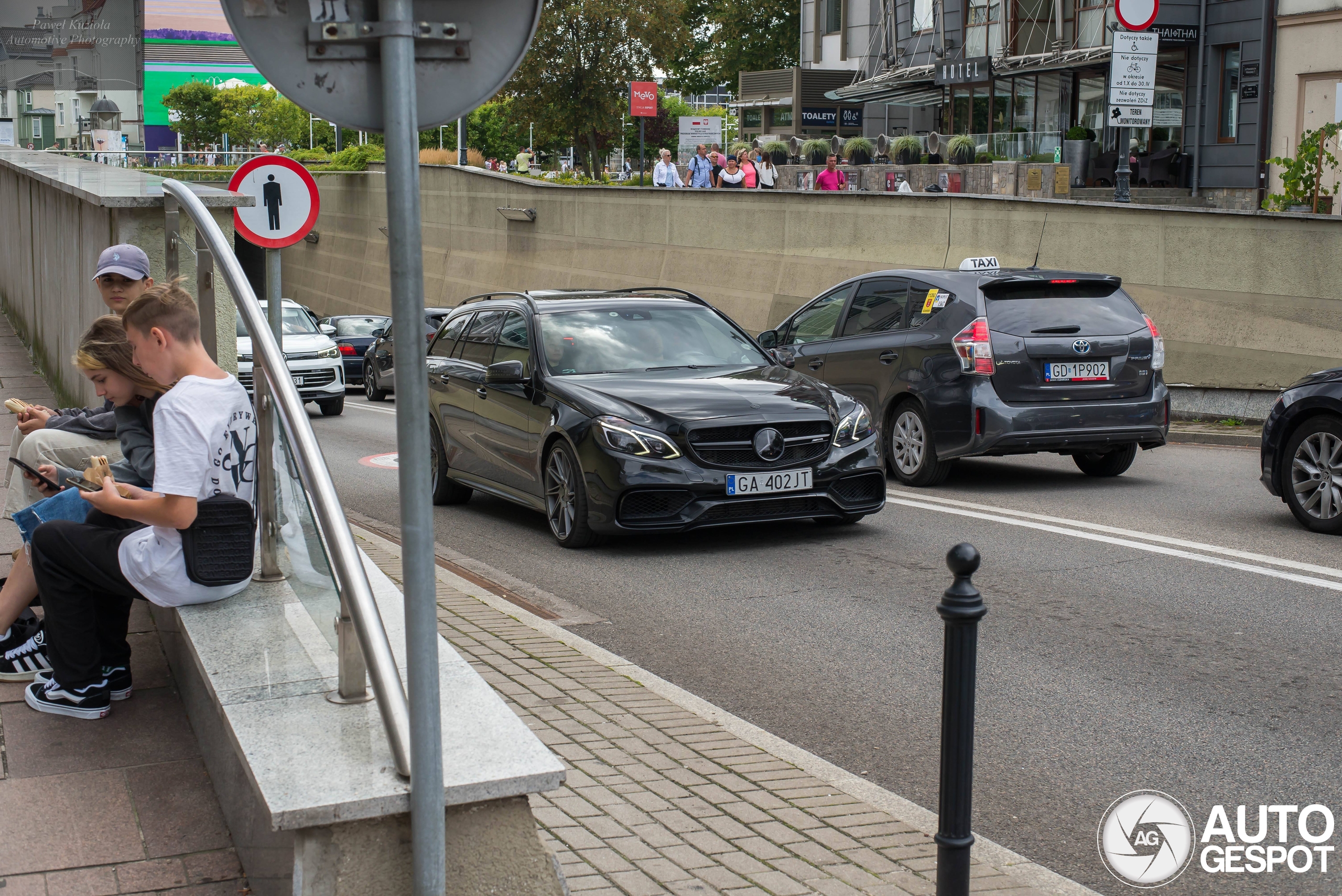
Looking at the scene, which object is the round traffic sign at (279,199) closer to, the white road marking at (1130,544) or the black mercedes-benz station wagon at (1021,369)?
the black mercedes-benz station wagon at (1021,369)

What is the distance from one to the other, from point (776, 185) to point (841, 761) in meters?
30.5

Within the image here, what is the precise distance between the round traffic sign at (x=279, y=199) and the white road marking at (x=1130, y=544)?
8414mm

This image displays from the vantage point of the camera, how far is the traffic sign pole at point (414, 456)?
9.20ft

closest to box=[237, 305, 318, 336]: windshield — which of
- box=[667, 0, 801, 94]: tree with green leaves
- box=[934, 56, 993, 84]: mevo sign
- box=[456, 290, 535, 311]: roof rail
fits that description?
box=[456, 290, 535, 311]: roof rail

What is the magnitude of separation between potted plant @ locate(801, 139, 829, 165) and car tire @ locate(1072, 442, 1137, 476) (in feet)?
75.1

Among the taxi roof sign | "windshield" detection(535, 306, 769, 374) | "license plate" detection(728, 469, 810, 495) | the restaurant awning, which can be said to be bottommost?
"license plate" detection(728, 469, 810, 495)

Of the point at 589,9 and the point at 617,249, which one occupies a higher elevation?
the point at 589,9

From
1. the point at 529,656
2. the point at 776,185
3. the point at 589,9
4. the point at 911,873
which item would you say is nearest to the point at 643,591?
the point at 529,656

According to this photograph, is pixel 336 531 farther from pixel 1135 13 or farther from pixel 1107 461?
pixel 1135 13

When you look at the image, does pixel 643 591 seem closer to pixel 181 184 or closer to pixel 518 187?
pixel 181 184

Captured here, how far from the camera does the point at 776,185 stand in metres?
34.8

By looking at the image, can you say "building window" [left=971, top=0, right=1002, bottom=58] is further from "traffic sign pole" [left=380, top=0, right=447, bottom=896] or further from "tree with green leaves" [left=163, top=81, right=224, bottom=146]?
"tree with green leaves" [left=163, top=81, right=224, bottom=146]

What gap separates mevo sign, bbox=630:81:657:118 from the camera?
→ 136 ft

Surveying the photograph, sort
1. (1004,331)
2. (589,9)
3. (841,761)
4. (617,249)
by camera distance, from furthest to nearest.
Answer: (589,9)
(617,249)
(1004,331)
(841,761)
